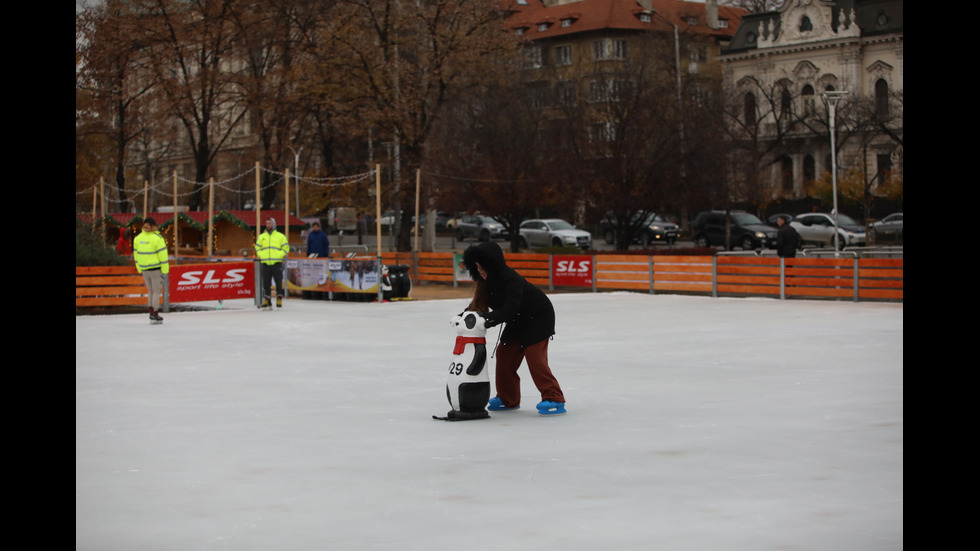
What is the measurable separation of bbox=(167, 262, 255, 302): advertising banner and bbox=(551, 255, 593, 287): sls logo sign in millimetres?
8606

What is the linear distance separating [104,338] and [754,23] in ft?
211

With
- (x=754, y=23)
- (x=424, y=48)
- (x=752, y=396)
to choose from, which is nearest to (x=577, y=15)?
(x=754, y=23)

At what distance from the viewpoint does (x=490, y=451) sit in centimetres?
840

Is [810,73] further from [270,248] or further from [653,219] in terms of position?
[270,248]

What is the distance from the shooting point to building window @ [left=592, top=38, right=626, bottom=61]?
279 feet

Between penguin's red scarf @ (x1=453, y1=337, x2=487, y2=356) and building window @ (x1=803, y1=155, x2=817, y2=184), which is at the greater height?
building window @ (x1=803, y1=155, x2=817, y2=184)

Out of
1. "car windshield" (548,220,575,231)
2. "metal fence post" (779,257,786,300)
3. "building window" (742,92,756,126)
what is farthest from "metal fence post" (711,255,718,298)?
"building window" (742,92,756,126)

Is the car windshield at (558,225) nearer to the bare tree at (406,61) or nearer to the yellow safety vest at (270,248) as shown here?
the bare tree at (406,61)

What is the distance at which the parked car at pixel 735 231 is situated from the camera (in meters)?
49.8

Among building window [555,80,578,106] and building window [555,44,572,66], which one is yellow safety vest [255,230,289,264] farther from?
building window [555,44,572,66]

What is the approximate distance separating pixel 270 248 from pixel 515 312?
15127 millimetres

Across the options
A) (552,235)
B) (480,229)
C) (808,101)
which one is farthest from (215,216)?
(808,101)
